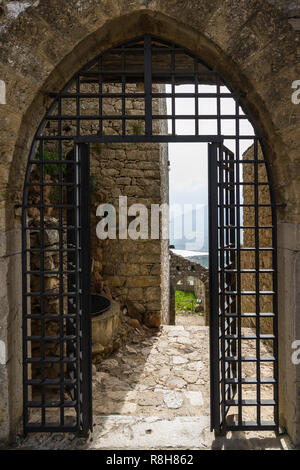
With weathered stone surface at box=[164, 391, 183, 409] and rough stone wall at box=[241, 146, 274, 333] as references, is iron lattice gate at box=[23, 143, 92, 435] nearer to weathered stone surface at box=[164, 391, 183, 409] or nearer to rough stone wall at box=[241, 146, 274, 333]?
weathered stone surface at box=[164, 391, 183, 409]

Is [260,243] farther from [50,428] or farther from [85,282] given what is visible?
[50,428]

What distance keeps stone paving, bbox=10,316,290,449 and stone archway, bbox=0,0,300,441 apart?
51 cm

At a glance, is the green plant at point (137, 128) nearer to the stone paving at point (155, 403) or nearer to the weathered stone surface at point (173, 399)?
the stone paving at point (155, 403)

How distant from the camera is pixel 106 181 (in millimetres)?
5840

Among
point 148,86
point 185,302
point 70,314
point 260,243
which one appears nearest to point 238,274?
point 70,314

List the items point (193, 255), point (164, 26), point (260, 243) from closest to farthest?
1. point (164, 26)
2. point (260, 243)
3. point (193, 255)

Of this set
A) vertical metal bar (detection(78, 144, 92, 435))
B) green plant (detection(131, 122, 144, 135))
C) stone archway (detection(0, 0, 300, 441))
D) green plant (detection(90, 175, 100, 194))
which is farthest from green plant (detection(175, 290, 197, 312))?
stone archway (detection(0, 0, 300, 441))

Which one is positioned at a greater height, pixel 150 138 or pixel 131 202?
pixel 150 138

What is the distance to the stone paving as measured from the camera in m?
2.50

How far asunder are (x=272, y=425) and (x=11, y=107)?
3.41 m

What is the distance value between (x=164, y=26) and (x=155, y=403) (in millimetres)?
3669

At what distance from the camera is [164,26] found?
2551 mm

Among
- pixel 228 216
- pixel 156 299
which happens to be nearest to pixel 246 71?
pixel 228 216
